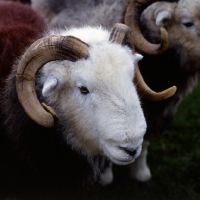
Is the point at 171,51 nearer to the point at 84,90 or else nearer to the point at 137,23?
the point at 137,23

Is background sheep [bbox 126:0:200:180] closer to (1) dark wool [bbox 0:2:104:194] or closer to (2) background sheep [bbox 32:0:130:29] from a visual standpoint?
(2) background sheep [bbox 32:0:130:29]

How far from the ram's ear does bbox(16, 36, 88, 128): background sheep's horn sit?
0.10 metres

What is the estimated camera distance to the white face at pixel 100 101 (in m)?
3.37

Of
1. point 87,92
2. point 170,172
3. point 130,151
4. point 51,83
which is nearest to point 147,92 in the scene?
point 87,92

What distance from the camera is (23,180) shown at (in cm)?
409

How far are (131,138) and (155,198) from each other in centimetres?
260

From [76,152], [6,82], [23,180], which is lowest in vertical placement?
[23,180]

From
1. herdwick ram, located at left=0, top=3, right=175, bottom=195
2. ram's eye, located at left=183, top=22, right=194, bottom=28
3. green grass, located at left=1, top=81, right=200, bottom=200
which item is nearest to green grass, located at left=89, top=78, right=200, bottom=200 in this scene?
green grass, located at left=1, top=81, right=200, bottom=200

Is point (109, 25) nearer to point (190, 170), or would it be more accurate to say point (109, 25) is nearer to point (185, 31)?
point (185, 31)

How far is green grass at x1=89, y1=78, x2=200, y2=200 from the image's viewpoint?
18.8 feet

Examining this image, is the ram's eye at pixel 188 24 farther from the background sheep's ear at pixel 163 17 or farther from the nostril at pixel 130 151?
the nostril at pixel 130 151

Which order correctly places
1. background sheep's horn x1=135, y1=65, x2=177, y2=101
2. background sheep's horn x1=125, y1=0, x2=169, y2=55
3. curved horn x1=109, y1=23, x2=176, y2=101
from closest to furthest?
1. curved horn x1=109, y1=23, x2=176, y2=101
2. background sheep's horn x1=135, y1=65, x2=177, y2=101
3. background sheep's horn x1=125, y1=0, x2=169, y2=55

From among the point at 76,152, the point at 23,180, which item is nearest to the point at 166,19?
the point at 76,152

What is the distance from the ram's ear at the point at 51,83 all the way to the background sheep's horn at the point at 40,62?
0.10 meters
